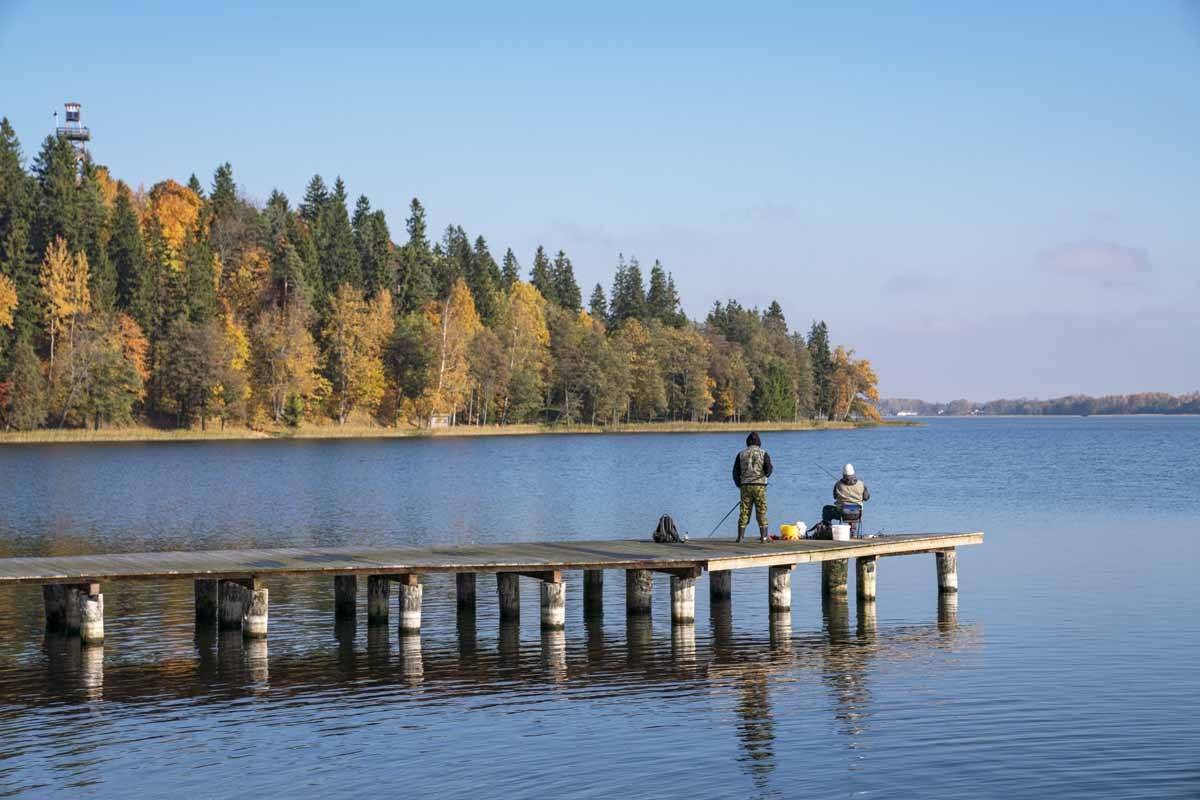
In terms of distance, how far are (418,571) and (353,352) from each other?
99331mm

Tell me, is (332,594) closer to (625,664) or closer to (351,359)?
(625,664)

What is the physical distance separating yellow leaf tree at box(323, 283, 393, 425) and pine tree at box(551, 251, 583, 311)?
51121 millimetres

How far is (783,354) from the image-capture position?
177 meters

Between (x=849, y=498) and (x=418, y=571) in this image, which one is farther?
(x=849, y=498)

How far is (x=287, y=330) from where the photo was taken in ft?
377

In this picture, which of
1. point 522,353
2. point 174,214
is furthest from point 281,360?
point 174,214

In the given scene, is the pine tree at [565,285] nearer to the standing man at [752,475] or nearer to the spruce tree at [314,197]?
the spruce tree at [314,197]

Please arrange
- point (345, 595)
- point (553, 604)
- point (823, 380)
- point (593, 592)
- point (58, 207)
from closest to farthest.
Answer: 1. point (553, 604)
2. point (345, 595)
3. point (593, 592)
4. point (58, 207)
5. point (823, 380)

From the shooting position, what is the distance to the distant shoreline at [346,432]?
101938 millimetres

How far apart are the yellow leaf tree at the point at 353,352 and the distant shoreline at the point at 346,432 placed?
2673 mm

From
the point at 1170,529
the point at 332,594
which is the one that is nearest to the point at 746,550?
the point at 332,594

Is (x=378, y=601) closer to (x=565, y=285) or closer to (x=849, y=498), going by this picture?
(x=849, y=498)

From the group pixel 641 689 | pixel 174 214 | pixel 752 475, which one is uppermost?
pixel 174 214

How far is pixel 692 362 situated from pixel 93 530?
11261 cm
